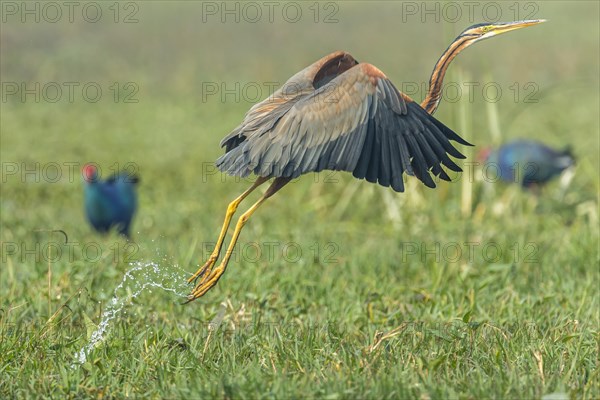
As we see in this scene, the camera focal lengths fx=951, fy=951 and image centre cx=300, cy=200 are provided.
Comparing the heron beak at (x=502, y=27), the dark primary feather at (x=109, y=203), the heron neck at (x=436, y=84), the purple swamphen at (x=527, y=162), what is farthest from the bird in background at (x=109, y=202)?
the heron beak at (x=502, y=27)

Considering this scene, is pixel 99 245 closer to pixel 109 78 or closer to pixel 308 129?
pixel 308 129

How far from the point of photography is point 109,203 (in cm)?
704

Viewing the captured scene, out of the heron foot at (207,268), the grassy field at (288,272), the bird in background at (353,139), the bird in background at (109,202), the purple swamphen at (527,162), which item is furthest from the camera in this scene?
the purple swamphen at (527,162)

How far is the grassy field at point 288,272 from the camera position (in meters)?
3.29

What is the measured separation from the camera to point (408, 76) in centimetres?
1692

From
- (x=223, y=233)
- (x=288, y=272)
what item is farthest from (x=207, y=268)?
(x=288, y=272)

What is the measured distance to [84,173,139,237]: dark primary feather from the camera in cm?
704

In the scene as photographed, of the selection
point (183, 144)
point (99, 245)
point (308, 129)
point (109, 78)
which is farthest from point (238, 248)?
point (109, 78)

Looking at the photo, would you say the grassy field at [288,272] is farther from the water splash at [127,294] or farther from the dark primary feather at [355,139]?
the dark primary feather at [355,139]

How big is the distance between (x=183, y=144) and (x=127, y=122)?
1.86 m

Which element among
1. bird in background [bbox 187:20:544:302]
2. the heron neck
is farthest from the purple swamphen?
bird in background [bbox 187:20:544:302]

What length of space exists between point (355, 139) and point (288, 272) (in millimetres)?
1723

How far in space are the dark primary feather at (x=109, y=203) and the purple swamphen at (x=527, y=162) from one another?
2.95 m

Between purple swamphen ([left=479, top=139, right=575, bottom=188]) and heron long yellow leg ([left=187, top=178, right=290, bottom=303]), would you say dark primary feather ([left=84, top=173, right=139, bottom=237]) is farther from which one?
heron long yellow leg ([left=187, top=178, right=290, bottom=303])
